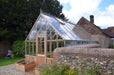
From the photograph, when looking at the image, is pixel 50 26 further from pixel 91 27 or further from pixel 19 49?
pixel 91 27

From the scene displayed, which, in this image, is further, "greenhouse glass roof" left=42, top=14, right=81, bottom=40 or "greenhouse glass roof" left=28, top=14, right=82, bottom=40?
"greenhouse glass roof" left=28, top=14, right=82, bottom=40

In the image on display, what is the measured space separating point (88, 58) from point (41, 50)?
465 cm

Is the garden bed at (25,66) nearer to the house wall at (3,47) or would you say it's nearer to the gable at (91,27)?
the house wall at (3,47)

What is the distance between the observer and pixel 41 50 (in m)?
7.78

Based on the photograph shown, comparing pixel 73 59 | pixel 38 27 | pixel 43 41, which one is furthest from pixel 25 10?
pixel 73 59

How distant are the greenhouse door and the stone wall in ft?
7.99

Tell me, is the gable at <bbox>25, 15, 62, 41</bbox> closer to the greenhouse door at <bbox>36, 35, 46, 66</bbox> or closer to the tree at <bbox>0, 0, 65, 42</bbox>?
the greenhouse door at <bbox>36, 35, 46, 66</bbox>

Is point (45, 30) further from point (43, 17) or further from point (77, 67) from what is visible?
point (77, 67)

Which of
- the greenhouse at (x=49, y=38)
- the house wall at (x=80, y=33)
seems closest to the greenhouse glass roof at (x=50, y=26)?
the greenhouse at (x=49, y=38)

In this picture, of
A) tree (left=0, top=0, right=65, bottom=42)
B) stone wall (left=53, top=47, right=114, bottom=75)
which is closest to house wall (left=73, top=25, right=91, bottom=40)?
stone wall (left=53, top=47, right=114, bottom=75)

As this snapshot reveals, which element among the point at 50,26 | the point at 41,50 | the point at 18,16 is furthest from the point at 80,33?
the point at 18,16

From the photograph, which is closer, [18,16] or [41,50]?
[41,50]

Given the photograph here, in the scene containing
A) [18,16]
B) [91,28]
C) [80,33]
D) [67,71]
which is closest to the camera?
[67,71]

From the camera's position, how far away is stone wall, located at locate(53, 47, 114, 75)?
135 inches
